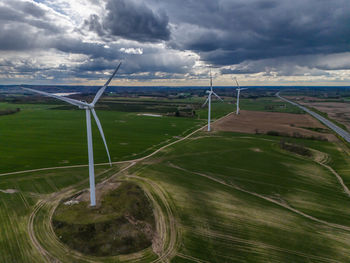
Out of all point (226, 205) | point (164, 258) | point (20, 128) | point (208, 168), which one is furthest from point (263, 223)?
point (20, 128)

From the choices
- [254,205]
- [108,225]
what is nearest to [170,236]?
[108,225]

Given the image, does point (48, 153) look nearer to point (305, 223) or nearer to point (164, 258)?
point (164, 258)

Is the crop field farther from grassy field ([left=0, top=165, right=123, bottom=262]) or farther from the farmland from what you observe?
grassy field ([left=0, top=165, right=123, bottom=262])

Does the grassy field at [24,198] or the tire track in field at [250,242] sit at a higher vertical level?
the grassy field at [24,198]

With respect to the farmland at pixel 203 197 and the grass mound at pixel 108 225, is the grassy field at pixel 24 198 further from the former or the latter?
the grass mound at pixel 108 225

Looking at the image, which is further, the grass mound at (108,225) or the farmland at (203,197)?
the farmland at (203,197)

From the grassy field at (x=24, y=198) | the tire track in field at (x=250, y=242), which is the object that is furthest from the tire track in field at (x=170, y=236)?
the grassy field at (x=24, y=198)
